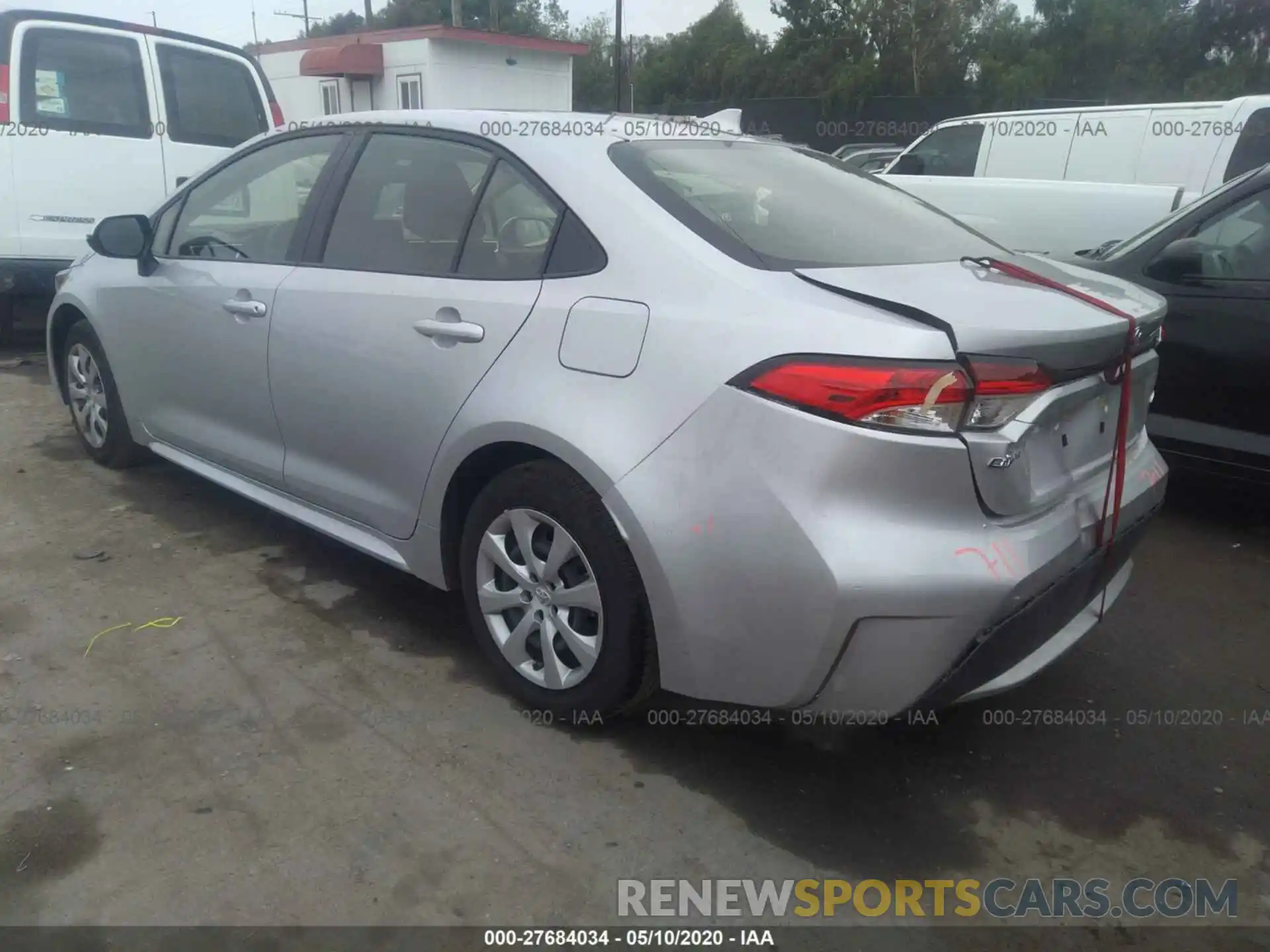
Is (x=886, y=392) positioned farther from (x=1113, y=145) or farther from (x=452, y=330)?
(x=1113, y=145)

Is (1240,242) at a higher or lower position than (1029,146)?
lower

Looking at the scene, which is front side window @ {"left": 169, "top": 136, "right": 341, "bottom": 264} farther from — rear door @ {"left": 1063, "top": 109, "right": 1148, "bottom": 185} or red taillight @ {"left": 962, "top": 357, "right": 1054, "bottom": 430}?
rear door @ {"left": 1063, "top": 109, "right": 1148, "bottom": 185}

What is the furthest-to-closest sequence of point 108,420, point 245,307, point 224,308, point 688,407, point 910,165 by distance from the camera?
point 910,165 < point 108,420 < point 224,308 < point 245,307 < point 688,407

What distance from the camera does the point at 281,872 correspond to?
2287mm

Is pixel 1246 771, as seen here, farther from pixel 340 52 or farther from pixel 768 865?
pixel 340 52

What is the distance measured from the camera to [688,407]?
231 centimetres

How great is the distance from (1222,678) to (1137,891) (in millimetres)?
1207

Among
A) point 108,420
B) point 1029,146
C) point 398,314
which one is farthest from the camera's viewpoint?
point 1029,146

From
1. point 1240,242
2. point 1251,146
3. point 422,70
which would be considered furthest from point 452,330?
point 422,70

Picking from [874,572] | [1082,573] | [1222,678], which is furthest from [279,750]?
[1222,678]

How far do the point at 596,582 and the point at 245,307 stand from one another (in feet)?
5.85

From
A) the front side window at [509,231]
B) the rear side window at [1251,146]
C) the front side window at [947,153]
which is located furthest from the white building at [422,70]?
the front side window at [509,231]

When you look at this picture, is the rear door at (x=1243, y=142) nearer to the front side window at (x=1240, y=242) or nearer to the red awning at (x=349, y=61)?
the front side window at (x=1240, y=242)

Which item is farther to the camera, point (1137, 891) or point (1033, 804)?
point (1033, 804)
